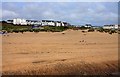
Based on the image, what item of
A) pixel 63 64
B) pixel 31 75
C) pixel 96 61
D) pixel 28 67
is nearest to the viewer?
pixel 31 75

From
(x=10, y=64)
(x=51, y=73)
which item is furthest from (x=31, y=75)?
(x=10, y=64)

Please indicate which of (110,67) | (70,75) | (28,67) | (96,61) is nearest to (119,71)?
(110,67)

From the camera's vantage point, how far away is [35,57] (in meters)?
15.0

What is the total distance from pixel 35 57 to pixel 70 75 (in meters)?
3.62

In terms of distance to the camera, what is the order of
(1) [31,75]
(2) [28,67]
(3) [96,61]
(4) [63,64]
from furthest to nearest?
(3) [96,61] → (4) [63,64] → (2) [28,67] → (1) [31,75]

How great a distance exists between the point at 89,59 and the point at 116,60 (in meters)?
1.47

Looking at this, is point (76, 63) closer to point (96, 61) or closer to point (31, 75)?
point (96, 61)

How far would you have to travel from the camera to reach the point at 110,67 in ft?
45.5

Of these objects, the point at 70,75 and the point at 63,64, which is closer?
the point at 70,75

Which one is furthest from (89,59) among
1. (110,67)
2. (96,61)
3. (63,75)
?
(63,75)

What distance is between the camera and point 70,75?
11.8 m

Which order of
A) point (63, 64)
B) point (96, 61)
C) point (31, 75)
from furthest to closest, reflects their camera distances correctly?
point (96, 61) → point (63, 64) → point (31, 75)

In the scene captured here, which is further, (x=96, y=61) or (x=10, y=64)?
(x=96, y=61)

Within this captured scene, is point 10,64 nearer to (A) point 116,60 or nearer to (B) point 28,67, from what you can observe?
(B) point 28,67
